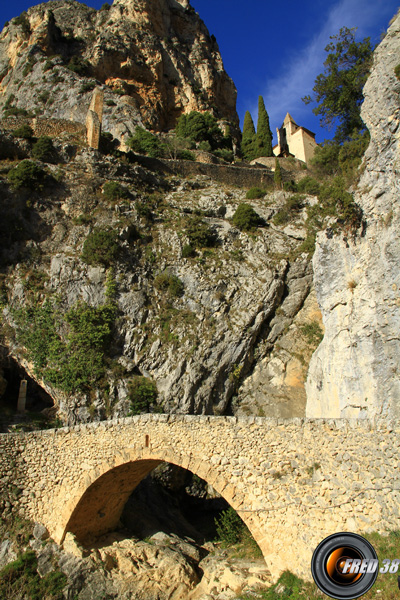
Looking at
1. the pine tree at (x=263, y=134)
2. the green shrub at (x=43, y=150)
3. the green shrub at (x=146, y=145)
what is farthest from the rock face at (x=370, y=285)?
the pine tree at (x=263, y=134)

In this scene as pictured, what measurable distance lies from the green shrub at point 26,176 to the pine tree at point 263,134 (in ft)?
80.8

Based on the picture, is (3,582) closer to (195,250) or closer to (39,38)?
(195,250)

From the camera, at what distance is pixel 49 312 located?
1834 cm

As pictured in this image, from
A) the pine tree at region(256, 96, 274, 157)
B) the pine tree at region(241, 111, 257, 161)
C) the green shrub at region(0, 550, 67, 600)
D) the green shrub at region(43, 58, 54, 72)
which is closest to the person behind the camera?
the green shrub at region(0, 550, 67, 600)

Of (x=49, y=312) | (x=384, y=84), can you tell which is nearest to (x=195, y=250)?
(x=49, y=312)

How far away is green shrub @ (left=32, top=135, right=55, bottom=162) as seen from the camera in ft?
79.3

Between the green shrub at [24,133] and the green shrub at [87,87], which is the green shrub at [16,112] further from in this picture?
the green shrub at [24,133]

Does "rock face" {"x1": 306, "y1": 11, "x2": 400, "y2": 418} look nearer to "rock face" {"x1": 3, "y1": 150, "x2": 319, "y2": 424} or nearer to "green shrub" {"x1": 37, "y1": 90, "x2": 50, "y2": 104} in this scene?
"rock face" {"x1": 3, "y1": 150, "x2": 319, "y2": 424}

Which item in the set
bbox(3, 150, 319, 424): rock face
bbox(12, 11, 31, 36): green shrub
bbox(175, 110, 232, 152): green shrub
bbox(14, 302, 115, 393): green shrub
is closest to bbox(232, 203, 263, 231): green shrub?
bbox(3, 150, 319, 424): rock face

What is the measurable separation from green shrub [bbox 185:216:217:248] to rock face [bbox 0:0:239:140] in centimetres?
1637

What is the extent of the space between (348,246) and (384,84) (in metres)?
5.56

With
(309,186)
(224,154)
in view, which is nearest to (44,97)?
(224,154)

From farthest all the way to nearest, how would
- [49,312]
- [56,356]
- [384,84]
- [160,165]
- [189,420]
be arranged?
[160,165] → [49,312] → [56,356] → [384,84] → [189,420]

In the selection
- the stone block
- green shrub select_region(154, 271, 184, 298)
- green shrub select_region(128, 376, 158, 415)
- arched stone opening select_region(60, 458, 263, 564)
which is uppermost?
the stone block
